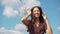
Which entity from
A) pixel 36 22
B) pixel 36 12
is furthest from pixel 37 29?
pixel 36 12

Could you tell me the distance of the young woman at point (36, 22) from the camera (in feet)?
14.9

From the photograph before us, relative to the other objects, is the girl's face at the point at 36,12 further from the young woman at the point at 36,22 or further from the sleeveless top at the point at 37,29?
the sleeveless top at the point at 37,29

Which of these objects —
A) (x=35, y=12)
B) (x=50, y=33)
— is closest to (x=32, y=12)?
(x=35, y=12)

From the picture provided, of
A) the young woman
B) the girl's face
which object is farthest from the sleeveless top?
the girl's face

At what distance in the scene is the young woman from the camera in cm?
455

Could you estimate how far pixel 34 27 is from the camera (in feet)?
15.0

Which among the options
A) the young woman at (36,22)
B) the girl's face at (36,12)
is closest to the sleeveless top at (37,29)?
the young woman at (36,22)

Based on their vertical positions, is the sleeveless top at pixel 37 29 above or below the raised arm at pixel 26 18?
below

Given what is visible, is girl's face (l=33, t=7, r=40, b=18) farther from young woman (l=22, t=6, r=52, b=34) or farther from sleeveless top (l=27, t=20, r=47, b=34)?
sleeveless top (l=27, t=20, r=47, b=34)

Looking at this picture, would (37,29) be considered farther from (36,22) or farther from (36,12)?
(36,12)

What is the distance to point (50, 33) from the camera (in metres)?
4.49

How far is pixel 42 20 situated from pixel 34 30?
0.15 m

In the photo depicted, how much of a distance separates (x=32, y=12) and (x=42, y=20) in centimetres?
15

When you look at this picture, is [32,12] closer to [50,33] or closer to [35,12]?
[35,12]
